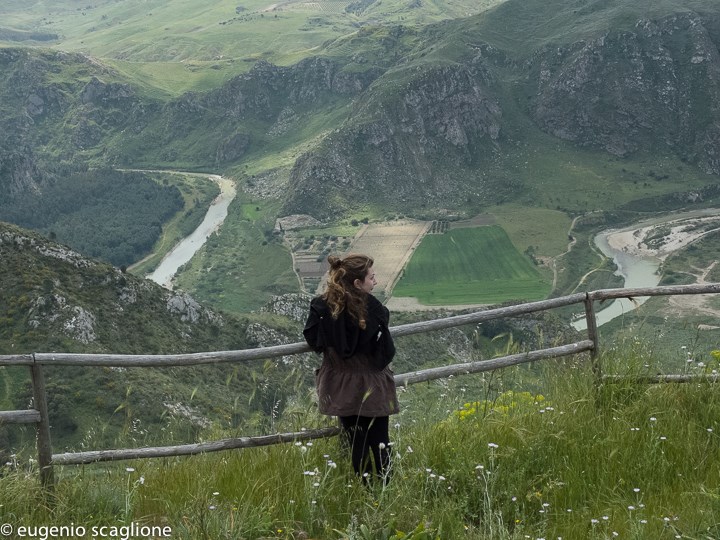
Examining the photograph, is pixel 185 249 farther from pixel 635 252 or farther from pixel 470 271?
pixel 635 252

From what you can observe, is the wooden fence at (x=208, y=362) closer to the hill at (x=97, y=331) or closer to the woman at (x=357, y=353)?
the woman at (x=357, y=353)

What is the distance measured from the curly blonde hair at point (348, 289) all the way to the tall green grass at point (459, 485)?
1.19m

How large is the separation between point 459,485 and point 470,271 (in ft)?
494

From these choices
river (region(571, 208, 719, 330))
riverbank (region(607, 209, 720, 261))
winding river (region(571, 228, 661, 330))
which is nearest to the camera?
winding river (region(571, 228, 661, 330))

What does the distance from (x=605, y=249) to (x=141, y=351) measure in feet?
384

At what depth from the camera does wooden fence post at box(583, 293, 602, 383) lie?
8016 millimetres

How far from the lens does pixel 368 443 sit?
21.6ft

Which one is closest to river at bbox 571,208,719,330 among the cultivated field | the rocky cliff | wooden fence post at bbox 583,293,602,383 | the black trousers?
the cultivated field

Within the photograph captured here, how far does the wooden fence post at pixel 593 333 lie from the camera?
8.02m

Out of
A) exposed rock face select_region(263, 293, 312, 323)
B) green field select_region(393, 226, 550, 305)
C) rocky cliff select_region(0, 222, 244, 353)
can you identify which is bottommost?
green field select_region(393, 226, 550, 305)

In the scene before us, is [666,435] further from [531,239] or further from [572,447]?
[531,239]

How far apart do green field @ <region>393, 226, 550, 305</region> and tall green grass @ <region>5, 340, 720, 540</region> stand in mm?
123864

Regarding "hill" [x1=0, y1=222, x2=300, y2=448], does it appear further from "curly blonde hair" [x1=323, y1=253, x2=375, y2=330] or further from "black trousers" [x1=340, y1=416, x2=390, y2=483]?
"curly blonde hair" [x1=323, y1=253, x2=375, y2=330]

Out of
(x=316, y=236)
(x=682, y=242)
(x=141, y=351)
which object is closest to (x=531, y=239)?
(x=682, y=242)
